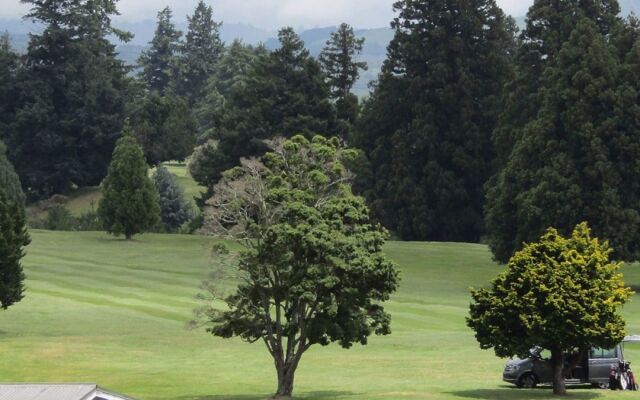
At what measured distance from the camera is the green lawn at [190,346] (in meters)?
39.4

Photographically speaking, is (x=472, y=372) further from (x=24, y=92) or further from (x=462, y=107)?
(x=24, y=92)

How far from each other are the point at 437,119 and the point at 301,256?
64.8m

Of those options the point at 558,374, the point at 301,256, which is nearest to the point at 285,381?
the point at 301,256

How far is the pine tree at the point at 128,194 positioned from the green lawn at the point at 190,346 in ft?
35.5

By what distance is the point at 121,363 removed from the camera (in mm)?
45188

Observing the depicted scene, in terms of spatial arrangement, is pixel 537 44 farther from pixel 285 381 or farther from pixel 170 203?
pixel 285 381

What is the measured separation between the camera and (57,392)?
20000 millimetres

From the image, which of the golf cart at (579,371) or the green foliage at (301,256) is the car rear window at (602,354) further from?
the green foliage at (301,256)

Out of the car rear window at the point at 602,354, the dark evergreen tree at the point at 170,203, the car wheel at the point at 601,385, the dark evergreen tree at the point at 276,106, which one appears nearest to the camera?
the car wheel at the point at 601,385

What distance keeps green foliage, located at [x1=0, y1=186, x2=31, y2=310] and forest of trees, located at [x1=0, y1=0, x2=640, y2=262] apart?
29.7 metres

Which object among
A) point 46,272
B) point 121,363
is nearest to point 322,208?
point 121,363

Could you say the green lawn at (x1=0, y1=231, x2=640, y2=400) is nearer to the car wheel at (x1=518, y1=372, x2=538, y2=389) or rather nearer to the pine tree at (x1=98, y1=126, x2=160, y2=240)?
the car wheel at (x1=518, y1=372, x2=538, y2=389)

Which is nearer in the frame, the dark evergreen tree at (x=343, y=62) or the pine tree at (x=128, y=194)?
the pine tree at (x=128, y=194)

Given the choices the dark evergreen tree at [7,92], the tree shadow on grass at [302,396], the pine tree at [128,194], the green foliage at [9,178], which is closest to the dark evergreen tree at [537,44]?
the pine tree at [128,194]
